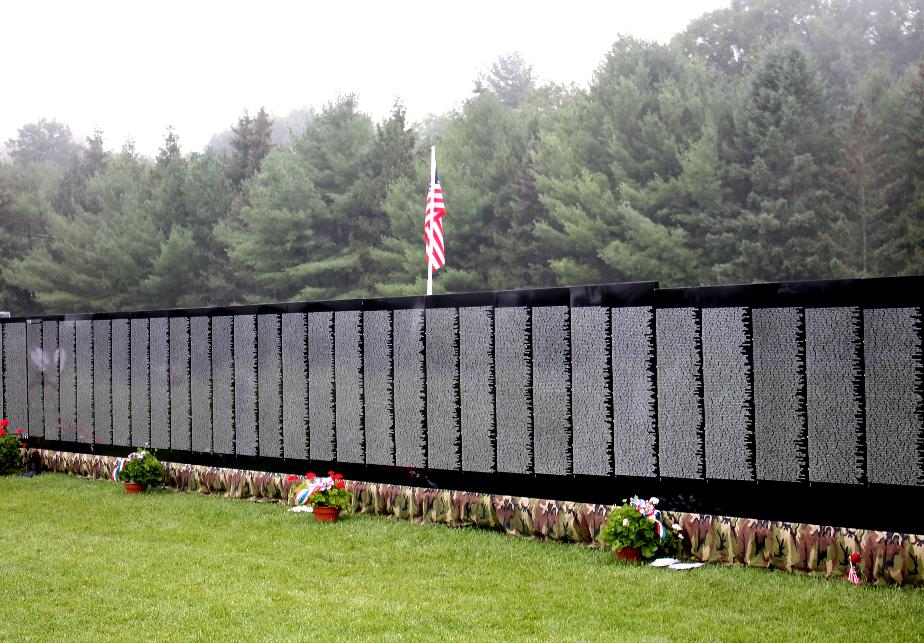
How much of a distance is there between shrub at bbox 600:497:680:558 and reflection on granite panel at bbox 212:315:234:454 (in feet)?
18.4

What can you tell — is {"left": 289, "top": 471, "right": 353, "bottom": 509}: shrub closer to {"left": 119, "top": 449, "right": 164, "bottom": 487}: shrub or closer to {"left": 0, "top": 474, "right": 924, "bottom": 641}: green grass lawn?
{"left": 0, "top": 474, "right": 924, "bottom": 641}: green grass lawn

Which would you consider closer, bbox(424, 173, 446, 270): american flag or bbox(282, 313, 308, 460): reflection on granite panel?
bbox(282, 313, 308, 460): reflection on granite panel

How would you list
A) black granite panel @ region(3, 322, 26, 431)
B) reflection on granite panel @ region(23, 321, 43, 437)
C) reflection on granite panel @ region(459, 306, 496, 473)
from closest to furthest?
1. reflection on granite panel @ region(459, 306, 496, 473)
2. reflection on granite panel @ region(23, 321, 43, 437)
3. black granite panel @ region(3, 322, 26, 431)

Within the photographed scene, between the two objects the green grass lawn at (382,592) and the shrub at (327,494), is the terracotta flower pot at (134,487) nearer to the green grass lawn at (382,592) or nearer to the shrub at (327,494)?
the green grass lawn at (382,592)

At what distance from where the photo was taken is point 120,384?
13312 millimetres

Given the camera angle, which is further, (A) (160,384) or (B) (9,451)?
(B) (9,451)

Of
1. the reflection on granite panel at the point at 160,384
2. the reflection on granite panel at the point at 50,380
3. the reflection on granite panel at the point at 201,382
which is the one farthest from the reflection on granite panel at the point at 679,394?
the reflection on granite panel at the point at 50,380

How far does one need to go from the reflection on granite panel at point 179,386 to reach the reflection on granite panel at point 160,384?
0.10 metres

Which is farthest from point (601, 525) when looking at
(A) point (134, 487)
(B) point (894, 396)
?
(A) point (134, 487)

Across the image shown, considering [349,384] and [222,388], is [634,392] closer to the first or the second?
[349,384]

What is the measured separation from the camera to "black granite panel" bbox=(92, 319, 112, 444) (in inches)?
532

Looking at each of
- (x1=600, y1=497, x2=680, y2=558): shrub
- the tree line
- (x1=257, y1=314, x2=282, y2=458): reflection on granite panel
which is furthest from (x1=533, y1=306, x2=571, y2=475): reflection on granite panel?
the tree line

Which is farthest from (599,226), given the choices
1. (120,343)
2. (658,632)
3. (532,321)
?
(658,632)

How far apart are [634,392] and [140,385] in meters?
7.34
